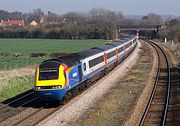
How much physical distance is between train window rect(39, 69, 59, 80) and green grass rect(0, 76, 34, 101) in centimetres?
493

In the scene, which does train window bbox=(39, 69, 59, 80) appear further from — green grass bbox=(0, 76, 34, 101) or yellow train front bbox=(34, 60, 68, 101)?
green grass bbox=(0, 76, 34, 101)

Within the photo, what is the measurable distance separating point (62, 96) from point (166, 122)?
610 cm

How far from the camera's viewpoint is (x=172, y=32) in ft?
354

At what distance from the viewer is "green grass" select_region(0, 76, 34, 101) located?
26.3 metres

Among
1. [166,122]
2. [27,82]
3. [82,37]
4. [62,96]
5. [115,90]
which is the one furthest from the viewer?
[82,37]

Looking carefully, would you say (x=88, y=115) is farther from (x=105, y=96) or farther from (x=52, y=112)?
(x=105, y=96)

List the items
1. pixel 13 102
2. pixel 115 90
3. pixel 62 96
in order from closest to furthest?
Result: 1. pixel 62 96
2. pixel 13 102
3. pixel 115 90

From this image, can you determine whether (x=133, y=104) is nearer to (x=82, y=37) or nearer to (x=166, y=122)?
(x=166, y=122)

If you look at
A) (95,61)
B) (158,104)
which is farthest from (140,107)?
(95,61)

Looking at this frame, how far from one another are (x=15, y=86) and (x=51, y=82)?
8192 millimetres

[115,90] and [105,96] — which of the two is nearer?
[105,96]

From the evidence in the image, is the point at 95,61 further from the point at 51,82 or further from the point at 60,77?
the point at 51,82

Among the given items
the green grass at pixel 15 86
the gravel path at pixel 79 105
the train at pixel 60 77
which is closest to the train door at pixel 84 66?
the train at pixel 60 77

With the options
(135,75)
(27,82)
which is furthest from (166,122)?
(135,75)
